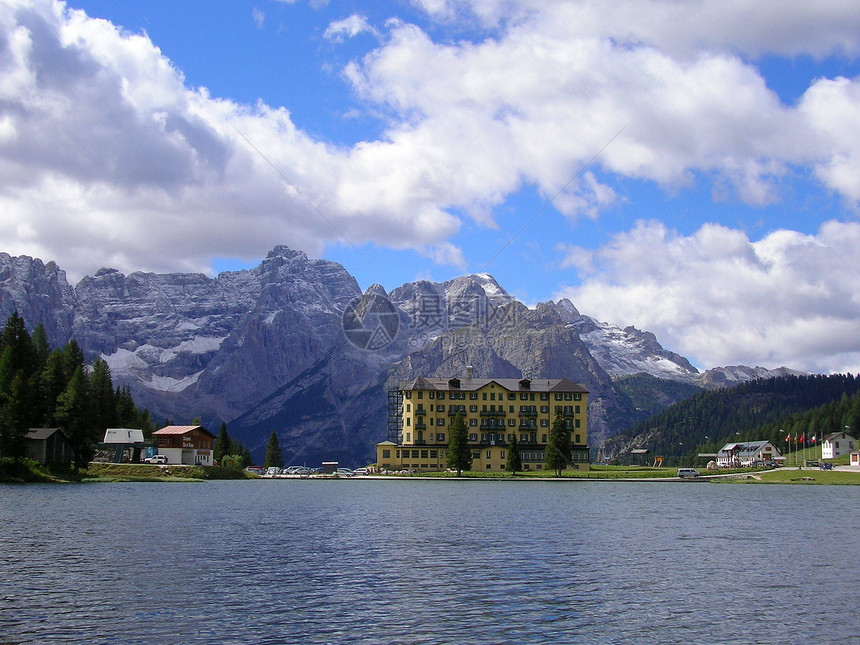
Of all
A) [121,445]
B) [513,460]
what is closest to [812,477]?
[513,460]

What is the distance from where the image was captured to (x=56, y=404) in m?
147

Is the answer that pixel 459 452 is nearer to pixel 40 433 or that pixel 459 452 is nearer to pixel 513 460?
pixel 513 460

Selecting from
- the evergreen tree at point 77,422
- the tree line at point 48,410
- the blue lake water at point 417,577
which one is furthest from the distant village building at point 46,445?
the blue lake water at point 417,577

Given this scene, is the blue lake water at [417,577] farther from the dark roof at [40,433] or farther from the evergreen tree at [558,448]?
the evergreen tree at [558,448]

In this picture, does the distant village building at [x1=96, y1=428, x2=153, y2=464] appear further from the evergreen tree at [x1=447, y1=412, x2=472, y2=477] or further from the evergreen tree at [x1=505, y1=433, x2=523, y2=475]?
the evergreen tree at [x1=505, y1=433, x2=523, y2=475]

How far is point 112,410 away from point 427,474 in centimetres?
7458

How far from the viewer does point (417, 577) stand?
148 feet

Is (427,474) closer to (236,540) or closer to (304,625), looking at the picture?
(236,540)

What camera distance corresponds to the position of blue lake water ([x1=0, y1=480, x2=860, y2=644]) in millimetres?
33344

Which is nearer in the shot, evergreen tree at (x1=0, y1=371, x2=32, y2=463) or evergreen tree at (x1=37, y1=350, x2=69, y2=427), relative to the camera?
evergreen tree at (x1=0, y1=371, x2=32, y2=463)

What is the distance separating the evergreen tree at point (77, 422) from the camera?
460ft

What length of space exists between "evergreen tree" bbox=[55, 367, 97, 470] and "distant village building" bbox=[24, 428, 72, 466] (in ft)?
8.76

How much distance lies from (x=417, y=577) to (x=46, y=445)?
349 feet

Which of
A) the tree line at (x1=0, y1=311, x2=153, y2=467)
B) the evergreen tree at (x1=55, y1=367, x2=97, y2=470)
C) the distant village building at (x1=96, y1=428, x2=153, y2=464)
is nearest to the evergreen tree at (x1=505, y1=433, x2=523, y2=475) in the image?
the distant village building at (x1=96, y1=428, x2=153, y2=464)
